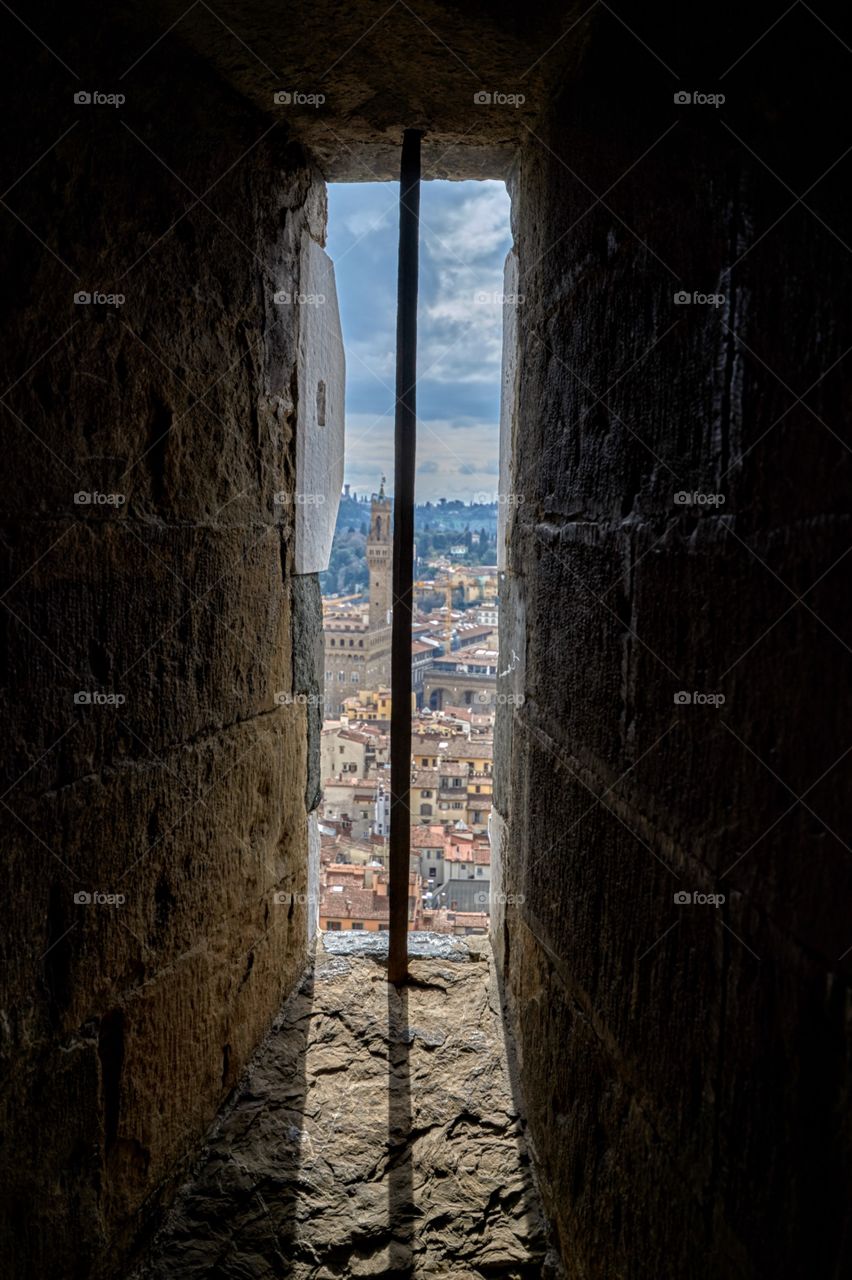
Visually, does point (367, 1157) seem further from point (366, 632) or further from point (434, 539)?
point (434, 539)

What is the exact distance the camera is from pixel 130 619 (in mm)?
1536

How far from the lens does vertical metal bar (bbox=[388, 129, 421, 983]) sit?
221cm

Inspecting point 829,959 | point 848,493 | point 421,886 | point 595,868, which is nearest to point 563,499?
point 595,868

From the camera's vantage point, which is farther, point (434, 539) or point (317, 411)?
point (434, 539)

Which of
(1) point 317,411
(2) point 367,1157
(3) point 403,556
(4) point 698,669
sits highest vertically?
(1) point 317,411

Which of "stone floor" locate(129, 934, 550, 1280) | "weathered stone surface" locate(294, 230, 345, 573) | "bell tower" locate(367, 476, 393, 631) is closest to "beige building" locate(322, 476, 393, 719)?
"bell tower" locate(367, 476, 393, 631)

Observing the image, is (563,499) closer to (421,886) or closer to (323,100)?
(323,100)

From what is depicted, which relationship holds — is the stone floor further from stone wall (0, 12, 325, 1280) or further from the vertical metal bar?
the vertical metal bar

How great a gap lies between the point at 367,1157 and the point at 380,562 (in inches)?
60.9

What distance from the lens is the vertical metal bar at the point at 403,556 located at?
2213 millimetres

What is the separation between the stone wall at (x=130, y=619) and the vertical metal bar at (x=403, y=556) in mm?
320

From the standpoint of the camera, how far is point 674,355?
1104mm

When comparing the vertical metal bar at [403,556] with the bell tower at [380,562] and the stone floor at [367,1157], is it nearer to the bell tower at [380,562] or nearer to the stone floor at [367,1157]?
the bell tower at [380,562]

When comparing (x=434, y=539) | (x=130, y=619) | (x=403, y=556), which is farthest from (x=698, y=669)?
(x=434, y=539)
